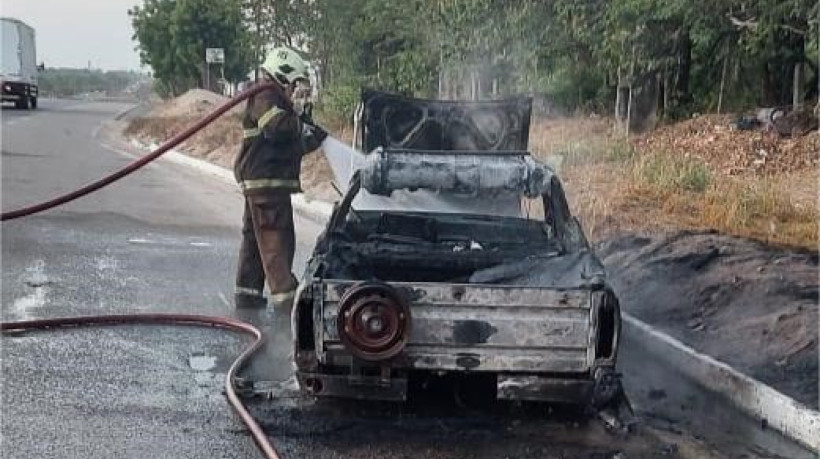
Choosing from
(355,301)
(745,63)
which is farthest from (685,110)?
(355,301)

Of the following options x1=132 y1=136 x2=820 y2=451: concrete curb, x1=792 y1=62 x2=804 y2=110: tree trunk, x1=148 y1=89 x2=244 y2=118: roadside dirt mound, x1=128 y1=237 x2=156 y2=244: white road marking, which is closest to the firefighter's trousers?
x1=132 y1=136 x2=820 y2=451: concrete curb

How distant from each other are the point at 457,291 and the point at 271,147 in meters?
3.07

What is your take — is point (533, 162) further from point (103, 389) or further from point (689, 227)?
point (689, 227)

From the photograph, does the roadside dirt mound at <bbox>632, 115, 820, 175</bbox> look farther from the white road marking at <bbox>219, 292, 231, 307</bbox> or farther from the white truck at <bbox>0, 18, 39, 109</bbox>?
the white truck at <bbox>0, 18, 39, 109</bbox>

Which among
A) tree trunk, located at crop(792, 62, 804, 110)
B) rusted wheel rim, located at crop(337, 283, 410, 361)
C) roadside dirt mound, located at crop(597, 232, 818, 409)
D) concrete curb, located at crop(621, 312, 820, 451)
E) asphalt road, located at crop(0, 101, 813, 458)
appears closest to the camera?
asphalt road, located at crop(0, 101, 813, 458)

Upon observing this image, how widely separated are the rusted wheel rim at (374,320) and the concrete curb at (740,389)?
2008mm

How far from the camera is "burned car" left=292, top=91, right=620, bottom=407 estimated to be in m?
5.55

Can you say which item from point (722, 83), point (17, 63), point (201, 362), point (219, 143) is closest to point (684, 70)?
point (722, 83)

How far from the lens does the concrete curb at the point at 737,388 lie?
5.69 meters

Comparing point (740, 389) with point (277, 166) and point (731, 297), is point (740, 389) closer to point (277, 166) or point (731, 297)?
point (731, 297)

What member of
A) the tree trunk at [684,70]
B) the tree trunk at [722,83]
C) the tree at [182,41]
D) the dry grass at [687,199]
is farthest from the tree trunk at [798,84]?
the tree at [182,41]

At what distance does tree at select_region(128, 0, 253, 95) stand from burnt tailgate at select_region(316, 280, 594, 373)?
123ft

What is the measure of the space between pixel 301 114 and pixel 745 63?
50.7ft

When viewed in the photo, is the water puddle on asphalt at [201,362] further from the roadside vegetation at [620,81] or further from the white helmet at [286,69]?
the roadside vegetation at [620,81]
